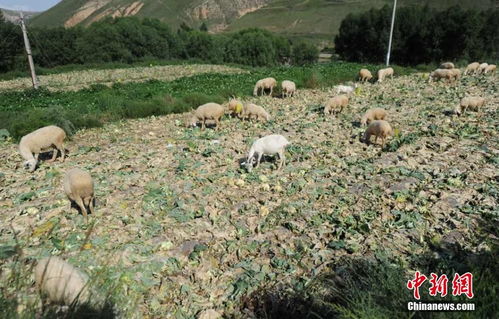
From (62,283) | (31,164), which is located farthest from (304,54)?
(62,283)

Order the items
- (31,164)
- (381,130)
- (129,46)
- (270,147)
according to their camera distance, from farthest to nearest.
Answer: (129,46)
(381,130)
(31,164)
(270,147)

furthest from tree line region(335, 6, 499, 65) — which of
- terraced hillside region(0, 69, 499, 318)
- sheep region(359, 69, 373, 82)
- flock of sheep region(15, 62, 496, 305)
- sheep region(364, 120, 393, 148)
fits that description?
sheep region(364, 120, 393, 148)

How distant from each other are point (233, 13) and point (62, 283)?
179526 mm

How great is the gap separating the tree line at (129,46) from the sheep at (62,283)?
53.0 metres

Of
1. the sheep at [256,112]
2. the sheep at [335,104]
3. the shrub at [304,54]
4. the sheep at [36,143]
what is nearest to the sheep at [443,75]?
the sheep at [335,104]

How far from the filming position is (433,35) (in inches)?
1684

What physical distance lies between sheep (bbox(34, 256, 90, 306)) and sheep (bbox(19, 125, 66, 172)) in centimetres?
604

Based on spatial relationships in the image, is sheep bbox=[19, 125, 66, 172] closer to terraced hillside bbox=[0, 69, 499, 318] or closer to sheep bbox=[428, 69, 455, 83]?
terraced hillside bbox=[0, 69, 499, 318]

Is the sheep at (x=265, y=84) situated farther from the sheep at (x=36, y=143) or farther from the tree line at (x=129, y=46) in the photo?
the tree line at (x=129, y=46)

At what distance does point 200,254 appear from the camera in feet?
18.1

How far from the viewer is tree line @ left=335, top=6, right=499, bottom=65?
41.0 meters

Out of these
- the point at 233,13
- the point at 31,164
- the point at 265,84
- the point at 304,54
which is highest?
the point at 233,13

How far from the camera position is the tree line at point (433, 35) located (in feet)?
134

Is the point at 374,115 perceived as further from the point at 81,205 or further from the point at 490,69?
the point at 490,69
